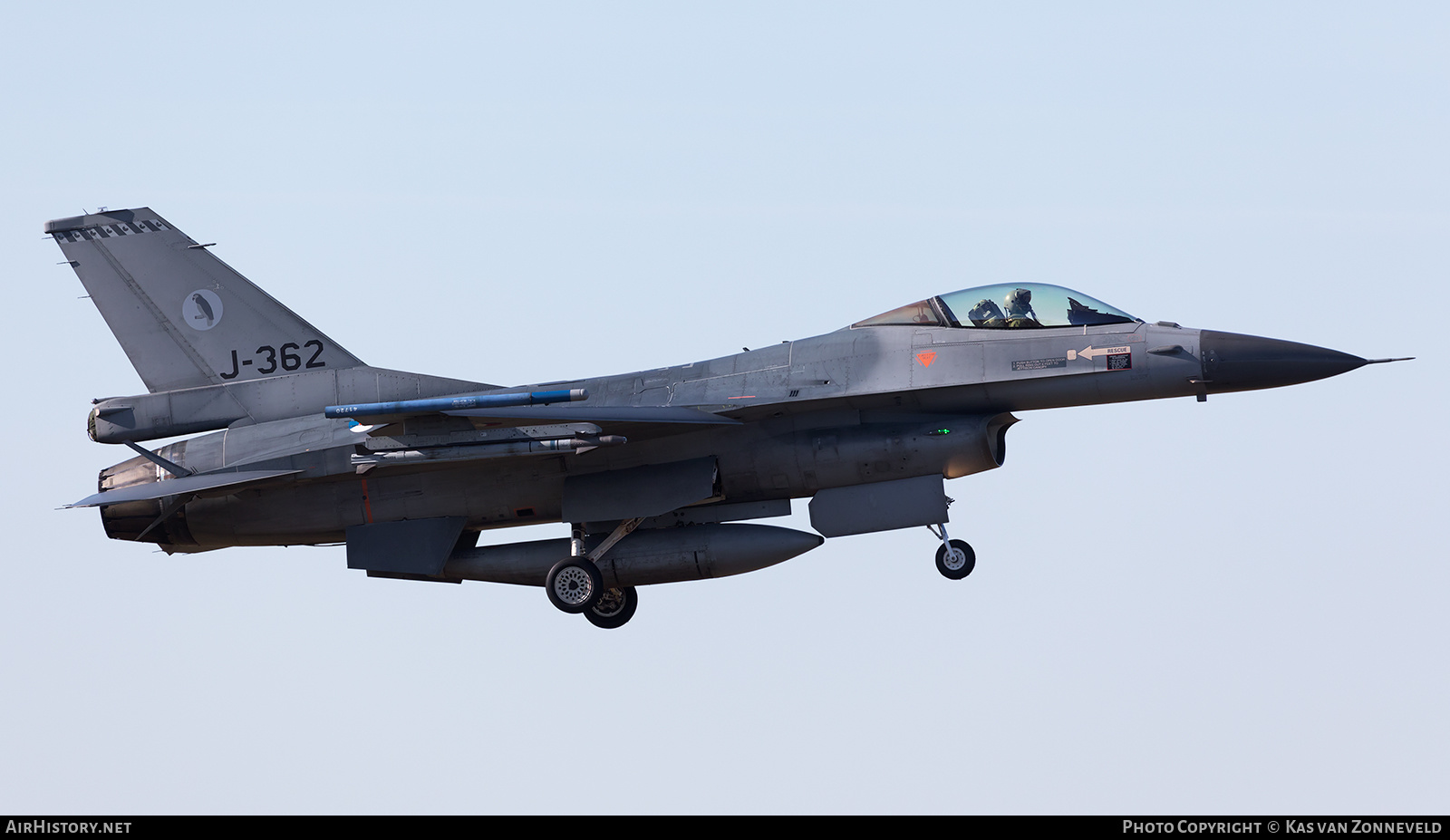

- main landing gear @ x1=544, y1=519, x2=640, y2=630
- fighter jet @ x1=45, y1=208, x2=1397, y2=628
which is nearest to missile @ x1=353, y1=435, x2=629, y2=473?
fighter jet @ x1=45, y1=208, x2=1397, y2=628

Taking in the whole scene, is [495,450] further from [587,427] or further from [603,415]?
[603,415]

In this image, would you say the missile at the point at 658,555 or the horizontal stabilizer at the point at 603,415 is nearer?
the horizontal stabilizer at the point at 603,415

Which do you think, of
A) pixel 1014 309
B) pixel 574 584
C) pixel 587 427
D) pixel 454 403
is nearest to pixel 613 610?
pixel 574 584

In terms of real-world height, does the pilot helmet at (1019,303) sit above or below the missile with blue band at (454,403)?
above

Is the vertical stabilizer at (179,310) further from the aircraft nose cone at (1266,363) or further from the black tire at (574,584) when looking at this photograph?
the aircraft nose cone at (1266,363)

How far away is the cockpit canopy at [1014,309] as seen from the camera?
18.4m

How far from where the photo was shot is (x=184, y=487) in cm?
1914

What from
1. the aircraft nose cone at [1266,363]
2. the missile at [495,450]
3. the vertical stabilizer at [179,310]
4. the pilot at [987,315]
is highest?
the vertical stabilizer at [179,310]

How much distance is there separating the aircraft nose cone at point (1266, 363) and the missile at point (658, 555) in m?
4.40

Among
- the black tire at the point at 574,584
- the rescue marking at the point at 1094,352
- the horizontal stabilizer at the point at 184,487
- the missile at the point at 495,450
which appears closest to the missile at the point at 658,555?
the black tire at the point at 574,584

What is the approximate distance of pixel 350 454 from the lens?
1928 centimetres

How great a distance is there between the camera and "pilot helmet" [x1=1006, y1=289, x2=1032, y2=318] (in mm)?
18500

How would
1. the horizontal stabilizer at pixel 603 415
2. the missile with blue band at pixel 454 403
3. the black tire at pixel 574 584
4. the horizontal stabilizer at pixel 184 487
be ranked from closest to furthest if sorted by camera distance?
the missile with blue band at pixel 454 403 < the horizontal stabilizer at pixel 603 415 < the horizontal stabilizer at pixel 184 487 < the black tire at pixel 574 584
